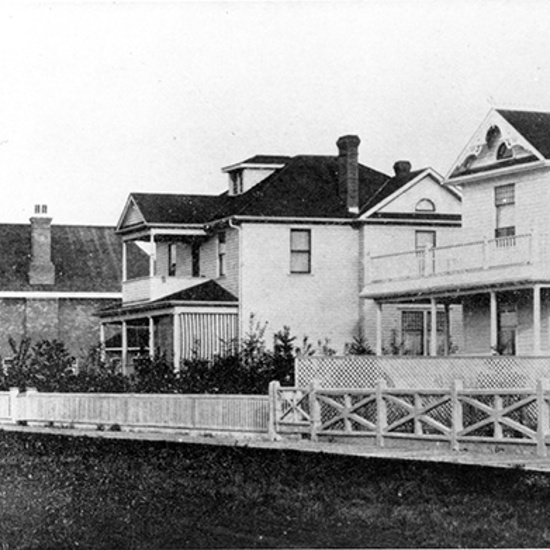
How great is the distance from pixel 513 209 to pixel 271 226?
32.7 ft

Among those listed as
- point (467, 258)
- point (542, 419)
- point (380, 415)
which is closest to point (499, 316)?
point (467, 258)

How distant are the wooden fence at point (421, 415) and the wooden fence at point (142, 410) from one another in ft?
4.73

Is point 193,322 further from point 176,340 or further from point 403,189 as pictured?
point 403,189

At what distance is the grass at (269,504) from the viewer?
12.8 meters

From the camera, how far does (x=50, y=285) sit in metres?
58.8

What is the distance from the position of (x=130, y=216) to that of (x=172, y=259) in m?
2.13

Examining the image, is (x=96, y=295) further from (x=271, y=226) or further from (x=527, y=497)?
(x=527, y=497)

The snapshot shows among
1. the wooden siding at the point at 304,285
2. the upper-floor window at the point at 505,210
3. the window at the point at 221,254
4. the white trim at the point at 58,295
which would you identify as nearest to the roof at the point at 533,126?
the upper-floor window at the point at 505,210

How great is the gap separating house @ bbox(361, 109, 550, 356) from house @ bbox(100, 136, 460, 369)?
4.85 meters

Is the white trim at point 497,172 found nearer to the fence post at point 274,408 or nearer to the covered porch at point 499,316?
the covered porch at point 499,316

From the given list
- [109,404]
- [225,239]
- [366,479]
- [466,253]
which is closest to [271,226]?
[225,239]

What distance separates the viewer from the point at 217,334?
150 feet

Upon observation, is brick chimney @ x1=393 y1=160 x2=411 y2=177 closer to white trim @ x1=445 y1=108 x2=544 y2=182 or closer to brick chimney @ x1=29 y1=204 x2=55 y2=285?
white trim @ x1=445 y1=108 x2=544 y2=182

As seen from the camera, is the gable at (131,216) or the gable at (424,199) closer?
the gable at (424,199)
